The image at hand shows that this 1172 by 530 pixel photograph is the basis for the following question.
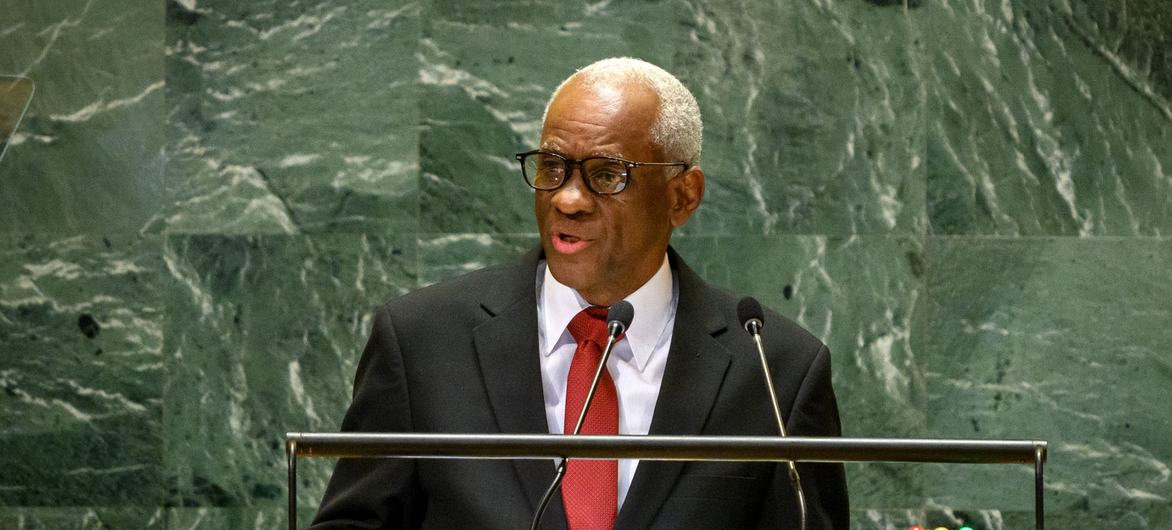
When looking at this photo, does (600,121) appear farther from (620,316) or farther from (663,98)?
(620,316)

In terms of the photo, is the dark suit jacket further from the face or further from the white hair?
the white hair

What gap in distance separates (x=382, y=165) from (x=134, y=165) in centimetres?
67

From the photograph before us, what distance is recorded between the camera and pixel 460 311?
8.86ft

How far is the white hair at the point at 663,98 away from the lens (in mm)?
2686

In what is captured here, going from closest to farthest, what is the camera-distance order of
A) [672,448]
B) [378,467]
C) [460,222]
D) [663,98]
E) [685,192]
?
1. [672,448]
2. [378,467]
3. [663,98]
4. [685,192]
5. [460,222]

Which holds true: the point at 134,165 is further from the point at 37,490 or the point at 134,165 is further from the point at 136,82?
the point at 37,490

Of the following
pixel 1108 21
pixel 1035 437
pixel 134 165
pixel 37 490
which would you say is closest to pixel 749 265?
pixel 1035 437

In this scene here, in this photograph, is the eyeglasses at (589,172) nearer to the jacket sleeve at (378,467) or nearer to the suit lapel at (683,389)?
the suit lapel at (683,389)

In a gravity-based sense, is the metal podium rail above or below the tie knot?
above

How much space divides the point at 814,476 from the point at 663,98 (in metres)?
0.75

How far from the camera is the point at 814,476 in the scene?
103 inches

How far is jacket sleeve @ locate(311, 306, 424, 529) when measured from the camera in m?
2.45

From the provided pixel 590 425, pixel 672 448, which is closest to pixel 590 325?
pixel 590 425

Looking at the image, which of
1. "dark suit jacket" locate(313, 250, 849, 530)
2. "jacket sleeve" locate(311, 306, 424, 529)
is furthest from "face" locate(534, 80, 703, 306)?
"jacket sleeve" locate(311, 306, 424, 529)
